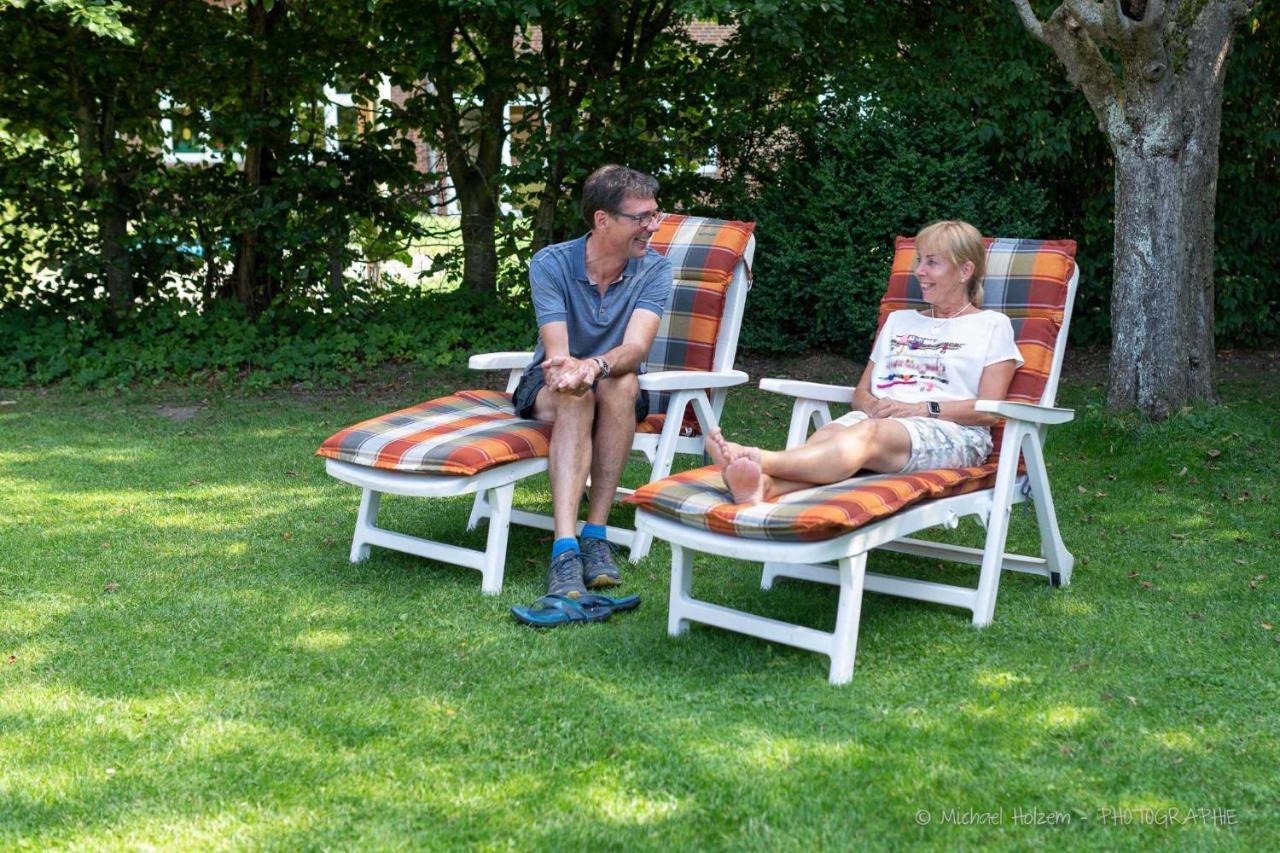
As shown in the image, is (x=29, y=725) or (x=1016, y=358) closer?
(x=29, y=725)

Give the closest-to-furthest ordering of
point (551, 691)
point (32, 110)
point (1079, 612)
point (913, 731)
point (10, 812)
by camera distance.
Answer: point (10, 812), point (913, 731), point (551, 691), point (1079, 612), point (32, 110)

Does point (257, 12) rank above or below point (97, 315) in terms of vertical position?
above

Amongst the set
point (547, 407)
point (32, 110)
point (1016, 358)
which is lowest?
point (547, 407)

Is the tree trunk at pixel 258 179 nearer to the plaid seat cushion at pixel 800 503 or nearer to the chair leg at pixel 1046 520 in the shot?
the plaid seat cushion at pixel 800 503

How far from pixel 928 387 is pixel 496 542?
1.46 metres

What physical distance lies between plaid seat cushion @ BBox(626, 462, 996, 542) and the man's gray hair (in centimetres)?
102

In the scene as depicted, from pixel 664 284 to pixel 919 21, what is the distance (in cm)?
539

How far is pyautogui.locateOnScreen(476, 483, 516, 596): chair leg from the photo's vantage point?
423 cm

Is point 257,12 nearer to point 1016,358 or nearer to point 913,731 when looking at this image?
point 1016,358

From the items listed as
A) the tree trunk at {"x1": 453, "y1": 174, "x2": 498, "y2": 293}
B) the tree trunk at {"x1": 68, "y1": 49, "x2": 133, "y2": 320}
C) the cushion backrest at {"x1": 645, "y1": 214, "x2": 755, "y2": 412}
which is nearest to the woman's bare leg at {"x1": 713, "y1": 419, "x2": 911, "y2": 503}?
the cushion backrest at {"x1": 645, "y1": 214, "x2": 755, "y2": 412}

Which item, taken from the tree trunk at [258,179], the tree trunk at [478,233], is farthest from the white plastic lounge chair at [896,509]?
the tree trunk at [258,179]

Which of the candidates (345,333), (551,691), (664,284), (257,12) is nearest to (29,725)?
(551,691)

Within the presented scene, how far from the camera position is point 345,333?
29.4 ft

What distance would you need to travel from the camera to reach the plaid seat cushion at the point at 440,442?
412 cm
